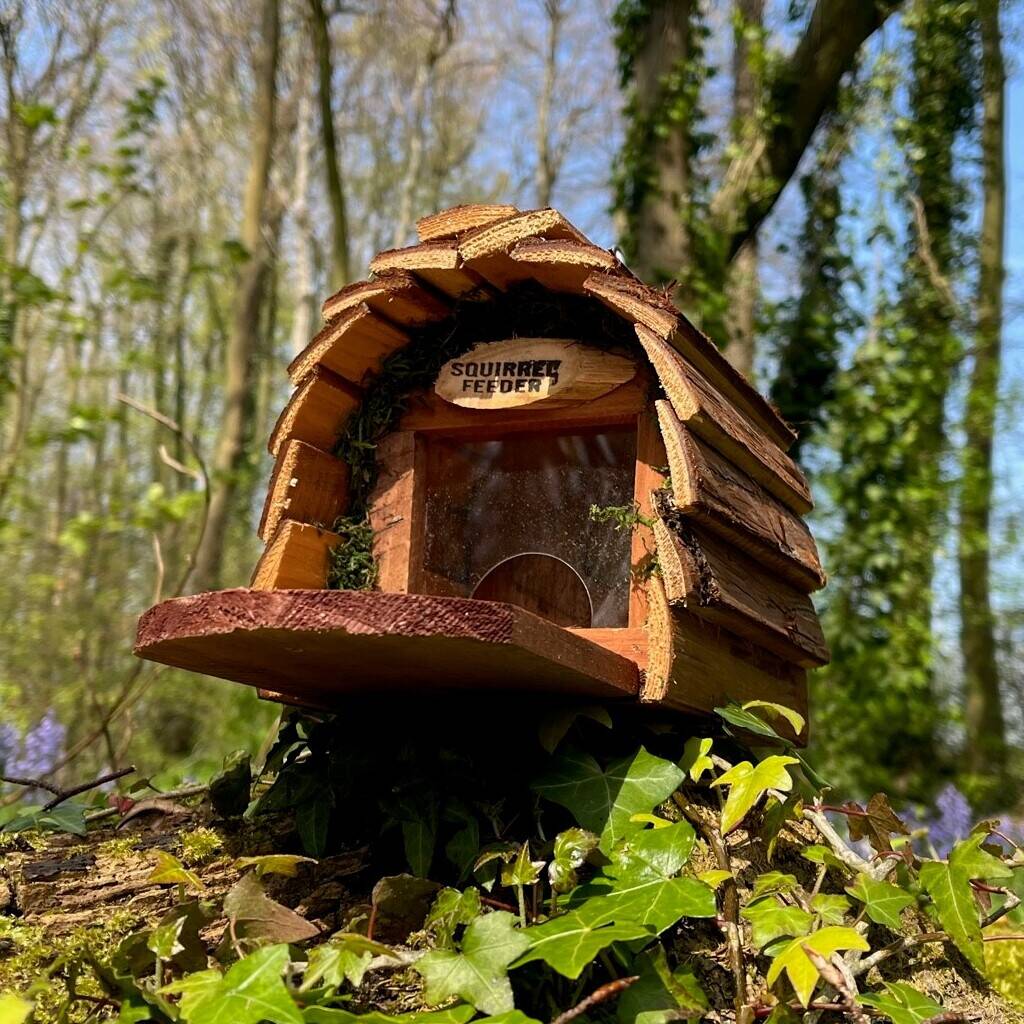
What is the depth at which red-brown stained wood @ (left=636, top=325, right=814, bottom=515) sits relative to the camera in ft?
4.75

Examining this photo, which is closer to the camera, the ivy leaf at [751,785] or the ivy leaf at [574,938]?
the ivy leaf at [574,938]

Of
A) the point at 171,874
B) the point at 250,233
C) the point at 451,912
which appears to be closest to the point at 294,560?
the point at 171,874

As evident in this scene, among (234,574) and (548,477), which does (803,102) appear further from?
(234,574)

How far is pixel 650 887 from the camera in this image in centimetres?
119

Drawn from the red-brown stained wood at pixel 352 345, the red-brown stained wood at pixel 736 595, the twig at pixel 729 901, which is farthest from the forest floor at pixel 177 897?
the red-brown stained wood at pixel 352 345

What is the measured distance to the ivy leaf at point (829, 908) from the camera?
1.25 m

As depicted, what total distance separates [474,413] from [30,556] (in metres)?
9.01

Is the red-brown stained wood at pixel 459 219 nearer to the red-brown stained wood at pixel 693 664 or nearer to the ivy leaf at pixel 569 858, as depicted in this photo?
the red-brown stained wood at pixel 693 664

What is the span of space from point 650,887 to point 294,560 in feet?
2.70

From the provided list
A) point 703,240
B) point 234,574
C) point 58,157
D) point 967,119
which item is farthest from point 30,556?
point 967,119

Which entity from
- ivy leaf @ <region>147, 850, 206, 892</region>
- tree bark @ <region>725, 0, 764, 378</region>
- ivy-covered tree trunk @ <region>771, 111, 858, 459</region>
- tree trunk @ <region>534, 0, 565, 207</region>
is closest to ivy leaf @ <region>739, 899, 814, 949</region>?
ivy leaf @ <region>147, 850, 206, 892</region>

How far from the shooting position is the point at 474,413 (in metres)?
1.79

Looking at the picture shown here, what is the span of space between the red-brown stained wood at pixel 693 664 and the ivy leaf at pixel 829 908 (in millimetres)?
Result: 311

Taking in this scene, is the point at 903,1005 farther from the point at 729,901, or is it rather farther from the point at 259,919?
the point at 259,919
